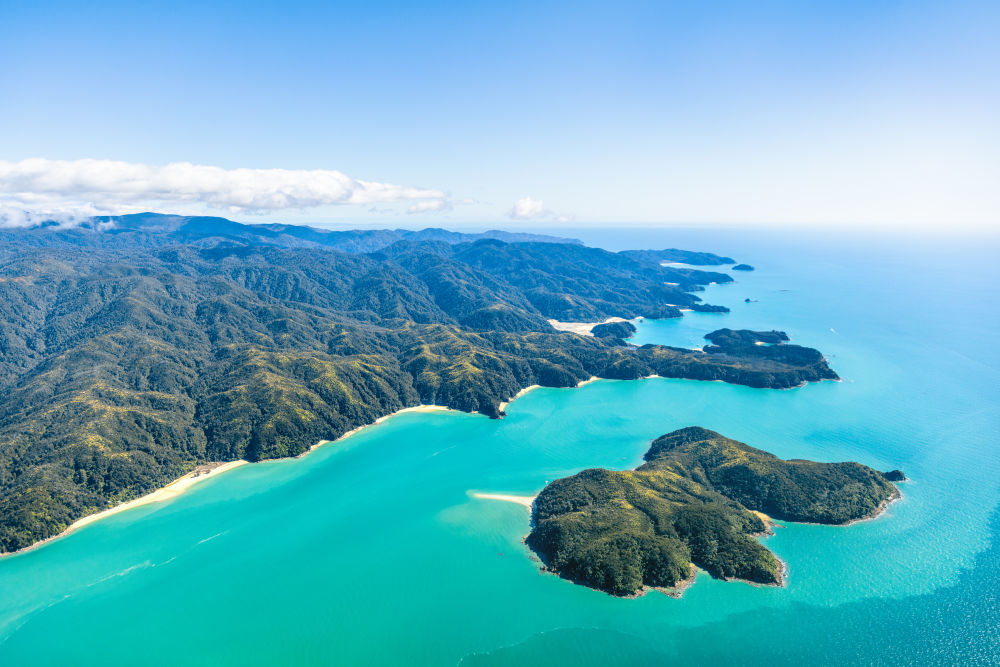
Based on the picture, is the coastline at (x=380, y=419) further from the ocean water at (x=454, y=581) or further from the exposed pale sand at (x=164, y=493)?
the exposed pale sand at (x=164, y=493)

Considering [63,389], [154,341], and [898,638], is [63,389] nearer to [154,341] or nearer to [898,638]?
[154,341]

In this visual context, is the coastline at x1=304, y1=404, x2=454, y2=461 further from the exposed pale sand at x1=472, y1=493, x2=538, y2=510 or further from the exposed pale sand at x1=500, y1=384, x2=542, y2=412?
the exposed pale sand at x1=472, y1=493, x2=538, y2=510

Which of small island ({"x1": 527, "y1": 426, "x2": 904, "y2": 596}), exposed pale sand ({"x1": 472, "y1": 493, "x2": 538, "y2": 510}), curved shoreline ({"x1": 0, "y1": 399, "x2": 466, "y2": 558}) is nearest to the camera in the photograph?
small island ({"x1": 527, "y1": 426, "x2": 904, "y2": 596})

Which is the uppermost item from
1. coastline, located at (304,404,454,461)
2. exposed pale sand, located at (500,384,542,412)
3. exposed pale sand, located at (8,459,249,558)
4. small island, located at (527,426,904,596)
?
small island, located at (527,426,904,596)

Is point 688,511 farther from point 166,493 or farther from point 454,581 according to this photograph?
point 166,493

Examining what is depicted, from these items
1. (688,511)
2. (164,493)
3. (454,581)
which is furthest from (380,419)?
(688,511)

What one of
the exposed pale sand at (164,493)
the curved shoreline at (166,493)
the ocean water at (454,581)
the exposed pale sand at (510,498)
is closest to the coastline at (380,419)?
the curved shoreline at (166,493)

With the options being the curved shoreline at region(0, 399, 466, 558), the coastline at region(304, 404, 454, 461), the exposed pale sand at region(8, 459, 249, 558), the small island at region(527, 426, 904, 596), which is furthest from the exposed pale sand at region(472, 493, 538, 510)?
the exposed pale sand at region(8, 459, 249, 558)

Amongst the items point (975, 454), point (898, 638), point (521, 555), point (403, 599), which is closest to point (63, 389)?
point (403, 599)

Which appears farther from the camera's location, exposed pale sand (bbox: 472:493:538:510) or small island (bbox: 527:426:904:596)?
exposed pale sand (bbox: 472:493:538:510)
